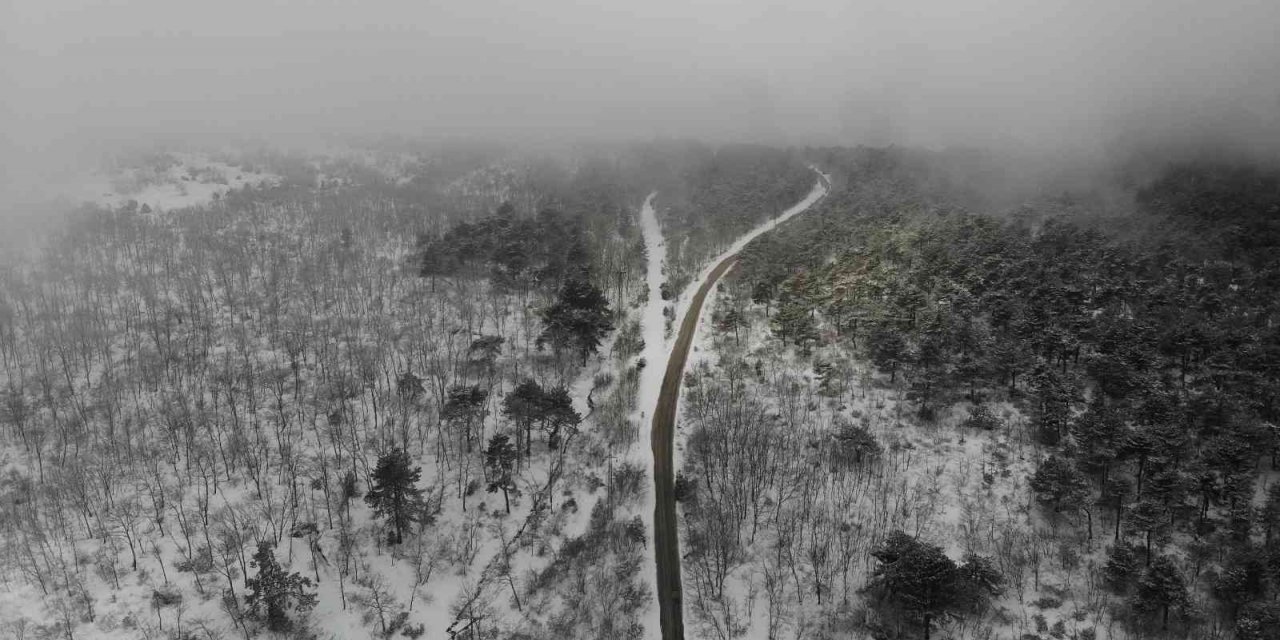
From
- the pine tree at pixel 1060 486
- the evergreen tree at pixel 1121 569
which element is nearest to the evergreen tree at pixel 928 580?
the evergreen tree at pixel 1121 569

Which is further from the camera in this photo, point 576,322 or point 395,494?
point 576,322

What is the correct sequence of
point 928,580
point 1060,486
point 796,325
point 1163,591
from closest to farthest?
1. point 1163,591
2. point 928,580
3. point 1060,486
4. point 796,325

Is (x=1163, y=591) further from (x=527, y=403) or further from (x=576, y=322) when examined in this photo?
(x=576, y=322)

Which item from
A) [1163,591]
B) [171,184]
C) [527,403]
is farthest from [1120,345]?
[171,184]

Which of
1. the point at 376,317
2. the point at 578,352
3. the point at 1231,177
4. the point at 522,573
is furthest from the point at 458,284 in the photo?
the point at 1231,177

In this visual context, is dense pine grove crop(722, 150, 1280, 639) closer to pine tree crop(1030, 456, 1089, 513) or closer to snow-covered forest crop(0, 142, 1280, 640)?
pine tree crop(1030, 456, 1089, 513)
